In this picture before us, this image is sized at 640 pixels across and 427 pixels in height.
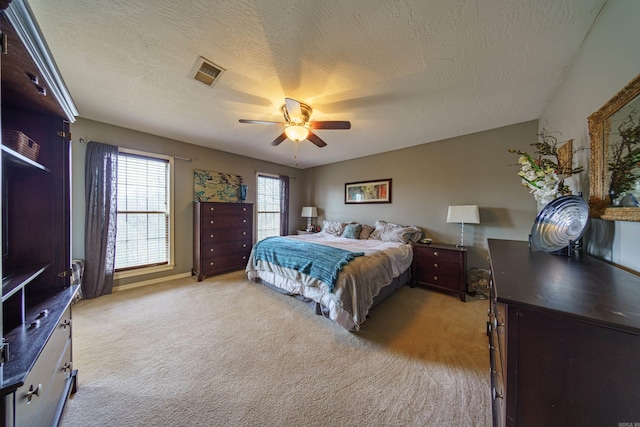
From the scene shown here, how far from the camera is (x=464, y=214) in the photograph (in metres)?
3.03

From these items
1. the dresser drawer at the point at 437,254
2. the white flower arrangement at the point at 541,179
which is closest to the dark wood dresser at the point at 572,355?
the white flower arrangement at the point at 541,179

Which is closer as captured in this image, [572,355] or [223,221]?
[572,355]

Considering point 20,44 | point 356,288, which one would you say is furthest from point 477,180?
point 20,44

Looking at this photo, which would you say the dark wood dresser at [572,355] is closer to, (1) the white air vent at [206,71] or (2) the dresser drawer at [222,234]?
(1) the white air vent at [206,71]

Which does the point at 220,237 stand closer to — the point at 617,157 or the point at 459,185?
the point at 459,185

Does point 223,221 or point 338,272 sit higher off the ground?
point 223,221

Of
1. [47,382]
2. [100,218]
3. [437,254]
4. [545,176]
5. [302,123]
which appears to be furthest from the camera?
[437,254]

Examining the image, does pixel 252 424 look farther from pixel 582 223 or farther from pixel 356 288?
pixel 582 223

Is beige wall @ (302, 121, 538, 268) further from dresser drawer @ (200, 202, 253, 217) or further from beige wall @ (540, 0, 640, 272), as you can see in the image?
dresser drawer @ (200, 202, 253, 217)

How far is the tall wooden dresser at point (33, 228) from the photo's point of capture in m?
0.82

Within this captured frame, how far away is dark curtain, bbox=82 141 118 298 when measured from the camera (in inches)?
112

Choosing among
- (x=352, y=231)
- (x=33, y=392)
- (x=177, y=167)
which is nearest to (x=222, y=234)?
(x=177, y=167)

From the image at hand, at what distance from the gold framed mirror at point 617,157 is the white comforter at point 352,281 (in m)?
1.73

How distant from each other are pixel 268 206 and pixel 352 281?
11.4 ft
